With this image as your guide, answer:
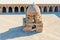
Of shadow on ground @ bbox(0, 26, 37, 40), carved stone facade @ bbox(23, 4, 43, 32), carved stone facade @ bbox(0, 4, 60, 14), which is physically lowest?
shadow on ground @ bbox(0, 26, 37, 40)

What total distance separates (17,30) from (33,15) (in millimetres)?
1682

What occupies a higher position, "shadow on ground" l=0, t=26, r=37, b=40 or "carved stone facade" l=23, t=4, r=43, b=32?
"carved stone facade" l=23, t=4, r=43, b=32

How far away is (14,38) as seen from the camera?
43.8 feet

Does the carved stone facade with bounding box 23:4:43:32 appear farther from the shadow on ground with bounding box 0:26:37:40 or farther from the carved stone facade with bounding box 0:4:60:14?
the carved stone facade with bounding box 0:4:60:14

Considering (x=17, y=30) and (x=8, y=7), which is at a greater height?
(x=8, y=7)

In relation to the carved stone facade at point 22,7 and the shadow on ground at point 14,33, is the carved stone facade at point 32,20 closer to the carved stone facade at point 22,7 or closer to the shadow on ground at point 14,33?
the shadow on ground at point 14,33

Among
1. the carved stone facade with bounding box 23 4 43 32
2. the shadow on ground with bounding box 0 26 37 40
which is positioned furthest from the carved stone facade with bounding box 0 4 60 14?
the carved stone facade with bounding box 23 4 43 32

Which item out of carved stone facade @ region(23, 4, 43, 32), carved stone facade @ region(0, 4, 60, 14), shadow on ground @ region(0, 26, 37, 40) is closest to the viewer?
shadow on ground @ region(0, 26, 37, 40)

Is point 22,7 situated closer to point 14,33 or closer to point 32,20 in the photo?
point 32,20

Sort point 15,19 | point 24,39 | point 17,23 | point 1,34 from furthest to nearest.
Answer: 1. point 15,19
2. point 17,23
3. point 1,34
4. point 24,39

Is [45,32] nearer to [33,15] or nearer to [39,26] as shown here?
[39,26]

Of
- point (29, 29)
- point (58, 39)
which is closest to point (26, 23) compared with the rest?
point (29, 29)

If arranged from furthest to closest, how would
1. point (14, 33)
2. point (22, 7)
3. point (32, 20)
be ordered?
point (22, 7) → point (32, 20) → point (14, 33)

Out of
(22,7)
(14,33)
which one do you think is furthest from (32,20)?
(22,7)
